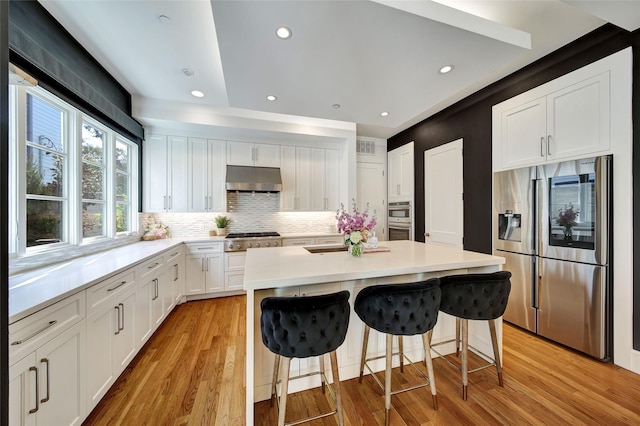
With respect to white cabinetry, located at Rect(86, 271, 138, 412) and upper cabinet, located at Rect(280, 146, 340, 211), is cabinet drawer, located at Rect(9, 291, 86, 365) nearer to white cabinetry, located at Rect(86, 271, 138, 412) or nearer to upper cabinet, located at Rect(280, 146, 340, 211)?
white cabinetry, located at Rect(86, 271, 138, 412)

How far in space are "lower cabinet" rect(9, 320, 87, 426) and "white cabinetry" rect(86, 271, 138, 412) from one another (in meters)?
0.09

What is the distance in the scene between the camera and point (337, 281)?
62.0 inches

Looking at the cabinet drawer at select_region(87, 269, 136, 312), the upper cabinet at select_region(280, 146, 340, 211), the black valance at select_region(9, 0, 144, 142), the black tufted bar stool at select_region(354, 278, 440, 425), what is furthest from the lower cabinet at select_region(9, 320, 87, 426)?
the upper cabinet at select_region(280, 146, 340, 211)

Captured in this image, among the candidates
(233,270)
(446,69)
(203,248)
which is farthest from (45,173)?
(446,69)

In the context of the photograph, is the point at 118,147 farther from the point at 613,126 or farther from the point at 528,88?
the point at 613,126

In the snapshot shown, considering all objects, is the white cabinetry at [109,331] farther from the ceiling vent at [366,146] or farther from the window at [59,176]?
the ceiling vent at [366,146]

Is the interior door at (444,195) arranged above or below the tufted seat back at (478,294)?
above

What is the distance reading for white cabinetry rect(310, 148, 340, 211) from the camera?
4352 mm

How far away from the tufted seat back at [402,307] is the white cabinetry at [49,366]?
1.68 meters

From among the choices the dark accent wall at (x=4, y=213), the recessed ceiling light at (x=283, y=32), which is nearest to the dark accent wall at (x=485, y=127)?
the recessed ceiling light at (x=283, y=32)

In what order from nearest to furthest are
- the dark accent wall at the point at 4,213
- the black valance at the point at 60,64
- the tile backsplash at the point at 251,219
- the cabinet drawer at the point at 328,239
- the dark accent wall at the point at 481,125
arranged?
1. the dark accent wall at the point at 4,213
2. the black valance at the point at 60,64
3. the dark accent wall at the point at 481,125
4. the tile backsplash at the point at 251,219
5. the cabinet drawer at the point at 328,239

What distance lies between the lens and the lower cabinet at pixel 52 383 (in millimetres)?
1024

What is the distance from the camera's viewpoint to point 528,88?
2543mm

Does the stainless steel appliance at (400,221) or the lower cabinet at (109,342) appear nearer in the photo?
the lower cabinet at (109,342)
